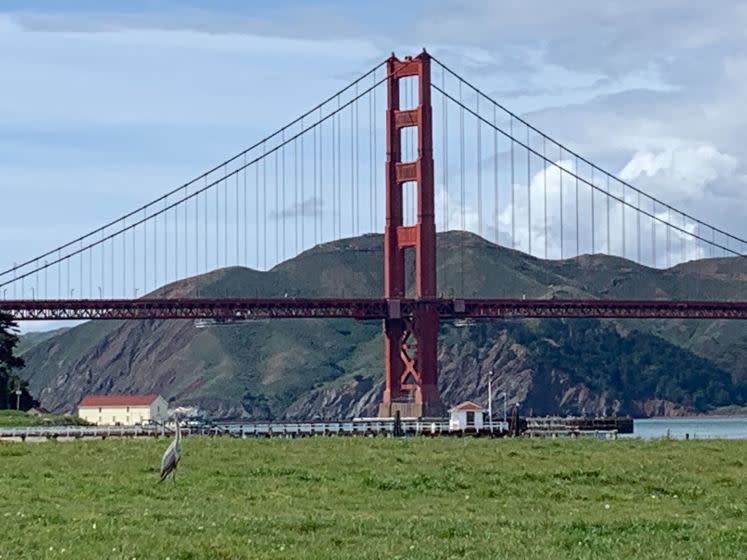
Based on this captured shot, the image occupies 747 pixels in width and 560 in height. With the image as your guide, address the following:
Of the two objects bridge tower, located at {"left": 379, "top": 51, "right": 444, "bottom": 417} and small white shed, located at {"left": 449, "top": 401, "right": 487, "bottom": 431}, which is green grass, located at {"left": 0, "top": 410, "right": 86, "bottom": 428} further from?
bridge tower, located at {"left": 379, "top": 51, "right": 444, "bottom": 417}

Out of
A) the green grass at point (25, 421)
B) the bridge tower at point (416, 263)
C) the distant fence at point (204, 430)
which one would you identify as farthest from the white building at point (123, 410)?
the green grass at point (25, 421)

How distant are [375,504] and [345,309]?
89.0 m

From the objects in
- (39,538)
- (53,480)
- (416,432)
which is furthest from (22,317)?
(39,538)

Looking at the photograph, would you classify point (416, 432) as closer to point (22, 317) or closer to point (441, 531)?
point (22, 317)

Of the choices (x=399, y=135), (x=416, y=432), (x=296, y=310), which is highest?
(x=399, y=135)

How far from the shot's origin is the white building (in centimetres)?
12188

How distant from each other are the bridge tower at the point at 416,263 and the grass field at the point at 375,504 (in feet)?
232

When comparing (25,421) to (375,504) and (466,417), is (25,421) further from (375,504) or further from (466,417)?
(375,504)

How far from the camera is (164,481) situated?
34.3 m

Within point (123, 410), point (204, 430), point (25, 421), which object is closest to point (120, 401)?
point (123, 410)

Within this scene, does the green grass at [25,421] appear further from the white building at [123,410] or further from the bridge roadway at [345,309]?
the white building at [123,410]

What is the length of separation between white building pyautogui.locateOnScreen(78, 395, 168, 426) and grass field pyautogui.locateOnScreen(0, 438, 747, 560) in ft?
240

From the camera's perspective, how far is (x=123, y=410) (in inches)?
4884

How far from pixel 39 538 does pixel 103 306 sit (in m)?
92.8
